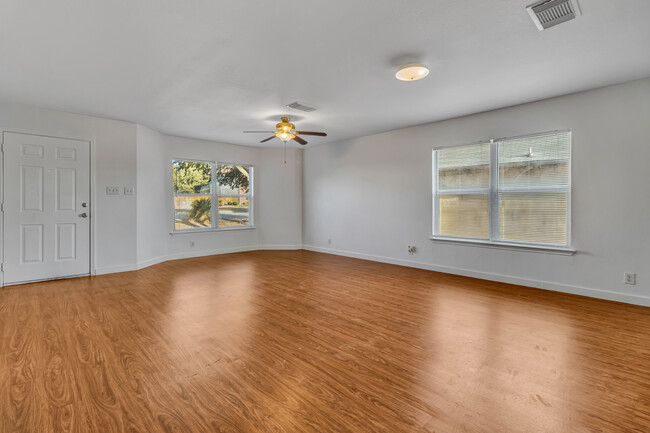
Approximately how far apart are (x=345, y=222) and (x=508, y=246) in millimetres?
3347

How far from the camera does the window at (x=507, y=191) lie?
4055mm

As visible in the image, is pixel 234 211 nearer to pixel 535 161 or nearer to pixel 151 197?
pixel 151 197

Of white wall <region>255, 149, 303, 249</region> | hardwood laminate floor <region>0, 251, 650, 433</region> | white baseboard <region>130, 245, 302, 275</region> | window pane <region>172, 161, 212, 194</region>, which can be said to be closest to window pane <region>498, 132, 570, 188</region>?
hardwood laminate floor <region>0, 251, 650, 433</region>

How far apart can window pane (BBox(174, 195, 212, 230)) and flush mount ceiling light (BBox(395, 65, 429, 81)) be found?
533cm

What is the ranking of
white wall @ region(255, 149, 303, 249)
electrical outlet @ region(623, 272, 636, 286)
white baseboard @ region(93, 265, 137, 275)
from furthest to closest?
white wall @ region(255, 149, 303, 249) → white baseboard @ region(93, 265, 137, 275) → electrical outlet @ region(623, 272, 636, 286)

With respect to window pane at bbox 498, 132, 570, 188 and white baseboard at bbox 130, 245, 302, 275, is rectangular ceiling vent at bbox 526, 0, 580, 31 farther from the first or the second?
white baseboard at bbox 130, 245, 302, 275

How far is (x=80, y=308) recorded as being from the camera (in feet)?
11.1

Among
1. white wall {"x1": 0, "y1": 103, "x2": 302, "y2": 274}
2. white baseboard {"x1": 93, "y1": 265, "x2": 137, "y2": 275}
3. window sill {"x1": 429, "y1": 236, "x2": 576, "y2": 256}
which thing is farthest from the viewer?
white baseboard {"x1": 93, "y1": 265, "x2": 137, "y2": 275}

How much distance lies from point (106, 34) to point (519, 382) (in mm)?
4138

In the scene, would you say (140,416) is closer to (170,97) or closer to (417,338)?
(417,338)

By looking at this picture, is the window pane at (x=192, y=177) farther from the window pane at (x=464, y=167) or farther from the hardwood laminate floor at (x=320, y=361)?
the window pane at (x=464, y=167)

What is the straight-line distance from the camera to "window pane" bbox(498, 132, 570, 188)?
4020mm

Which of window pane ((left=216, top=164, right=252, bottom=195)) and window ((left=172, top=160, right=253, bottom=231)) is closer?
window ((left=172, top=160, right=253, bottom=231))

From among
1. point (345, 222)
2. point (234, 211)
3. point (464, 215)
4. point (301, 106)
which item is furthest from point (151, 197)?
point (464, 215)
